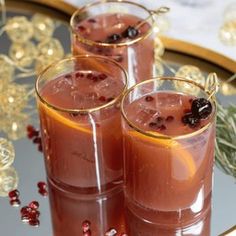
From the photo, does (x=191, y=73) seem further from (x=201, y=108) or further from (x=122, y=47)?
(x=201, y=108)

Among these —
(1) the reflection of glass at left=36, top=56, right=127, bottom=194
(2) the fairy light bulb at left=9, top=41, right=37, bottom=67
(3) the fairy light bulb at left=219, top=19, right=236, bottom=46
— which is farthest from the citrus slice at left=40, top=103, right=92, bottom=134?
(3) the fairy light bulb at left=219, top=19, right=236, bottom=46

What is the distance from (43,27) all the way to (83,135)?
0.49 m

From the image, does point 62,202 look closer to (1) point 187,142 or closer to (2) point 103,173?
(2) point 103,173

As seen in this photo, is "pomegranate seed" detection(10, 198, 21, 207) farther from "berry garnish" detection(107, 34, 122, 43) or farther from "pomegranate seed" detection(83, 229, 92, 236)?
"berry garnish" detection(107, 34, 122, 43)

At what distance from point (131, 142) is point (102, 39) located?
28cm

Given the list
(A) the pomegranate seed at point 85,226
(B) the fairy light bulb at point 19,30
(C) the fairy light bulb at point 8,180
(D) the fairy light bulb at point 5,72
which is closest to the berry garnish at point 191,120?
(A) the pomegranate seed at point 85,226

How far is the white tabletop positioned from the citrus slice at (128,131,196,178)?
55 cm

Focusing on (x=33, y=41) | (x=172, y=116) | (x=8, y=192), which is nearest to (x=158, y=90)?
(x=172, y=116)

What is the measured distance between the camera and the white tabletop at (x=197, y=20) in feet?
5.38

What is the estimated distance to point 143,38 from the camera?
4.23ft

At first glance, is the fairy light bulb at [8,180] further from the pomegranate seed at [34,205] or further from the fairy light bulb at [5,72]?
the fairy light bulb at [5,72]

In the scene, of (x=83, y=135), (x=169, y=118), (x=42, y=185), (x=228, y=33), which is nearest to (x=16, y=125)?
(x=42, y=185)

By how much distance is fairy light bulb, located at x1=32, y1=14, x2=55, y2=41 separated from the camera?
1.56 meters

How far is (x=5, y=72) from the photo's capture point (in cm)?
147
